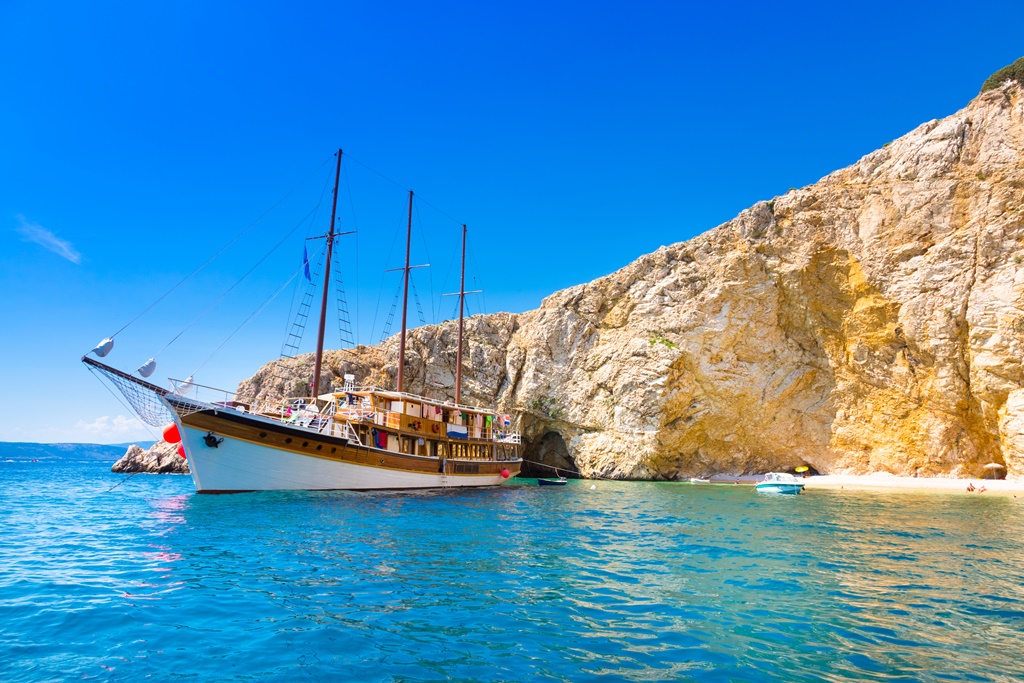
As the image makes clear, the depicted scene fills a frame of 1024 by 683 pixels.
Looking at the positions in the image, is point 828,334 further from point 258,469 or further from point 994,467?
point 258,469

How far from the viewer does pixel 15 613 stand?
8453 millimetres

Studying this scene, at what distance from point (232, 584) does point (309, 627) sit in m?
3.45

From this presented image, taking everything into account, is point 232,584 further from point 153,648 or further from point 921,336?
point 921,336

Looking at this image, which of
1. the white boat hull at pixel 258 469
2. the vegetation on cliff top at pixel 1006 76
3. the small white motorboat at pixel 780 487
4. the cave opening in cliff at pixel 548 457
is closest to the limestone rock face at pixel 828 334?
the vegetation on cliff top at pixel 1006 76

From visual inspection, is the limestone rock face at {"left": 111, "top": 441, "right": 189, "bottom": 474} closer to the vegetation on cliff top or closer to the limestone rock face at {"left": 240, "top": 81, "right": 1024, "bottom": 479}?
the limestone rock face at {"left": 240, "top": 81, "right": 1024, "bottom": 479}

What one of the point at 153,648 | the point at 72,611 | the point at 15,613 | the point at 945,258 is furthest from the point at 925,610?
the point at 945,258

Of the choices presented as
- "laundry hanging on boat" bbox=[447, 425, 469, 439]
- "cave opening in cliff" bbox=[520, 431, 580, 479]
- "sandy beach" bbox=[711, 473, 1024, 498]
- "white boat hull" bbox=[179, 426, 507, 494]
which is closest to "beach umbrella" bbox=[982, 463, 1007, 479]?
"sandy beach" bbox=[711, 473, 1024, 498]

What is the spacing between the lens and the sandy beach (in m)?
34.2

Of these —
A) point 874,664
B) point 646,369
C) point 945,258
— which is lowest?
point 874,664

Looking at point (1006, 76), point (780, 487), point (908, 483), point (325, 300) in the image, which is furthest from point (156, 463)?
point (1006, 76)

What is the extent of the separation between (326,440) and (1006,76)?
6125cm

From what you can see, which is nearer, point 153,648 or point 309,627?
point 153,648

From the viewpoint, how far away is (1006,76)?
45656 millimetres

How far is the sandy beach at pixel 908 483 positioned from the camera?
34172 millimetres
